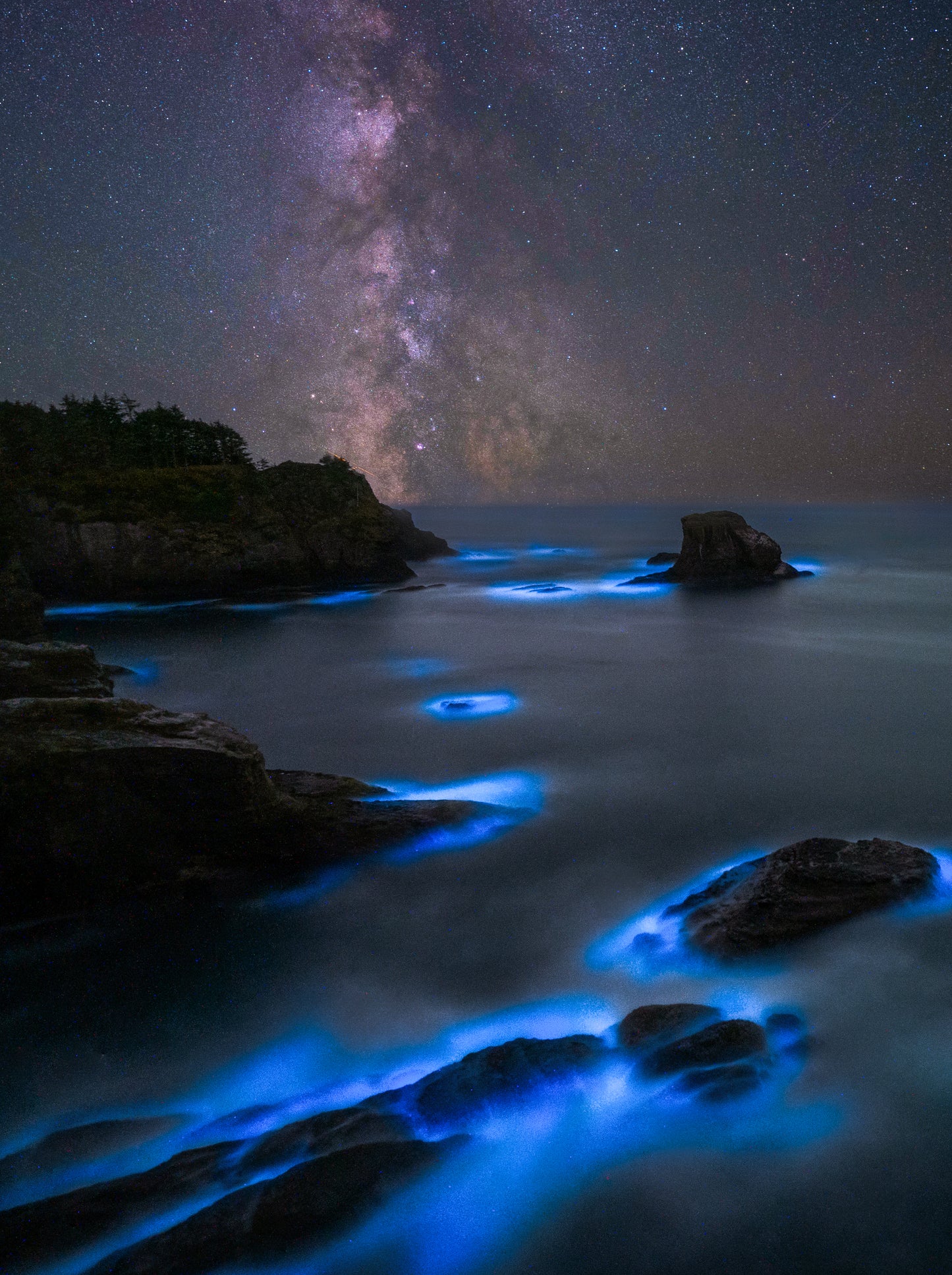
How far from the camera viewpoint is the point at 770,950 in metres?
6.21

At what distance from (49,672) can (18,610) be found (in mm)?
14282

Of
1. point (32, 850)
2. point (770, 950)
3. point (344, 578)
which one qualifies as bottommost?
point (770, 950)

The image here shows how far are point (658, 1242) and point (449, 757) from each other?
9.00m

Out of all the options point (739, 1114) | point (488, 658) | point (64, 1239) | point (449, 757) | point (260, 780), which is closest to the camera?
point (64, 1239)

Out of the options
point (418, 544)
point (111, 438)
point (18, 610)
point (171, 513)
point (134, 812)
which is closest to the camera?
point (134, 812)

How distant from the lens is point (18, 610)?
71.6 feet

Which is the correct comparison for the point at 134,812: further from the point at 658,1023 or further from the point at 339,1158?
the point at 658,1023

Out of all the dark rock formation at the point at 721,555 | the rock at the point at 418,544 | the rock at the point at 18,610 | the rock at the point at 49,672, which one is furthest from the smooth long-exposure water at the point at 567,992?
the rock at the point at 418,544

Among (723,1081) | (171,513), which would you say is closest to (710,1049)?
(723,1081)

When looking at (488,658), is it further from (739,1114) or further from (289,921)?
(739,1114)

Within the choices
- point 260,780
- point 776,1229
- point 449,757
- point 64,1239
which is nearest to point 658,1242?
point 776,1229

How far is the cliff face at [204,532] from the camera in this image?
34469 millimetres

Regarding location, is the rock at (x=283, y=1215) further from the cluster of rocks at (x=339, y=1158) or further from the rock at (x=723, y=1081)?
the rock at (x=723, y=1081)

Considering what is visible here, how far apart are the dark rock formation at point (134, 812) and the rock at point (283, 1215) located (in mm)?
3891
